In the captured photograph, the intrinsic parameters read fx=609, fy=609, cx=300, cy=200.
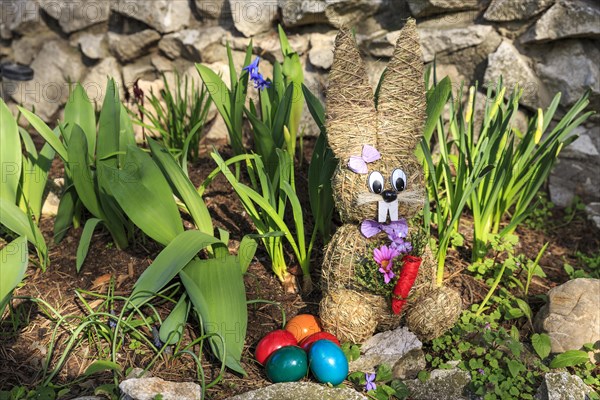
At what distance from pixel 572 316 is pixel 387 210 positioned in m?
0.76

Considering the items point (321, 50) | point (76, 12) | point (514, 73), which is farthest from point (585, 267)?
point (76, 12)

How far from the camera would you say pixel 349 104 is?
195 cm

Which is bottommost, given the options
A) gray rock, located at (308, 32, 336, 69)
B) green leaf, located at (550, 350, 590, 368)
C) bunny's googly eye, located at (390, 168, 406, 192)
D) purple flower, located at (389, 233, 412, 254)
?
green leaf, located at (550, 350, 590, 368)

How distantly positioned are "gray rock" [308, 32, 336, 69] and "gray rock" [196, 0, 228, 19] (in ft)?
1.86

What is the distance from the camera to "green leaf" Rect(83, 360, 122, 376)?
5.84 feet

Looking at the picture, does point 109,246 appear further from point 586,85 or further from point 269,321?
point 586,85

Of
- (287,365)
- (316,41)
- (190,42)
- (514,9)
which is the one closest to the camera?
(287,365)

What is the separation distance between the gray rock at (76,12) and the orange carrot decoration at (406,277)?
2.66 metres

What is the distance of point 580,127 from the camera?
302cm

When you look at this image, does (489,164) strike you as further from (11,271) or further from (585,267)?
(11,271)

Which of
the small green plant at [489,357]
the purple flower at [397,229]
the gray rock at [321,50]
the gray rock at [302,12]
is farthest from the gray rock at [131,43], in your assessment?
the small green plant at [489,357]

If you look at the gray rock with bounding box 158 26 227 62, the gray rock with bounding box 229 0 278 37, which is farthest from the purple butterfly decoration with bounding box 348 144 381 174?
the gray rock with bounding box 158 26 227 62

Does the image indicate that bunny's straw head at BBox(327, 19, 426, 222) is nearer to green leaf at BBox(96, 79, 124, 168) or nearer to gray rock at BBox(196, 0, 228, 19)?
green leaf at BBox(96, 79, 124, 168)

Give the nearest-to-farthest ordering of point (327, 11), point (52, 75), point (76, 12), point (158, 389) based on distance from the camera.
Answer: point (158, 389), point (327, 11), point (76, 12), point (52, 75)
